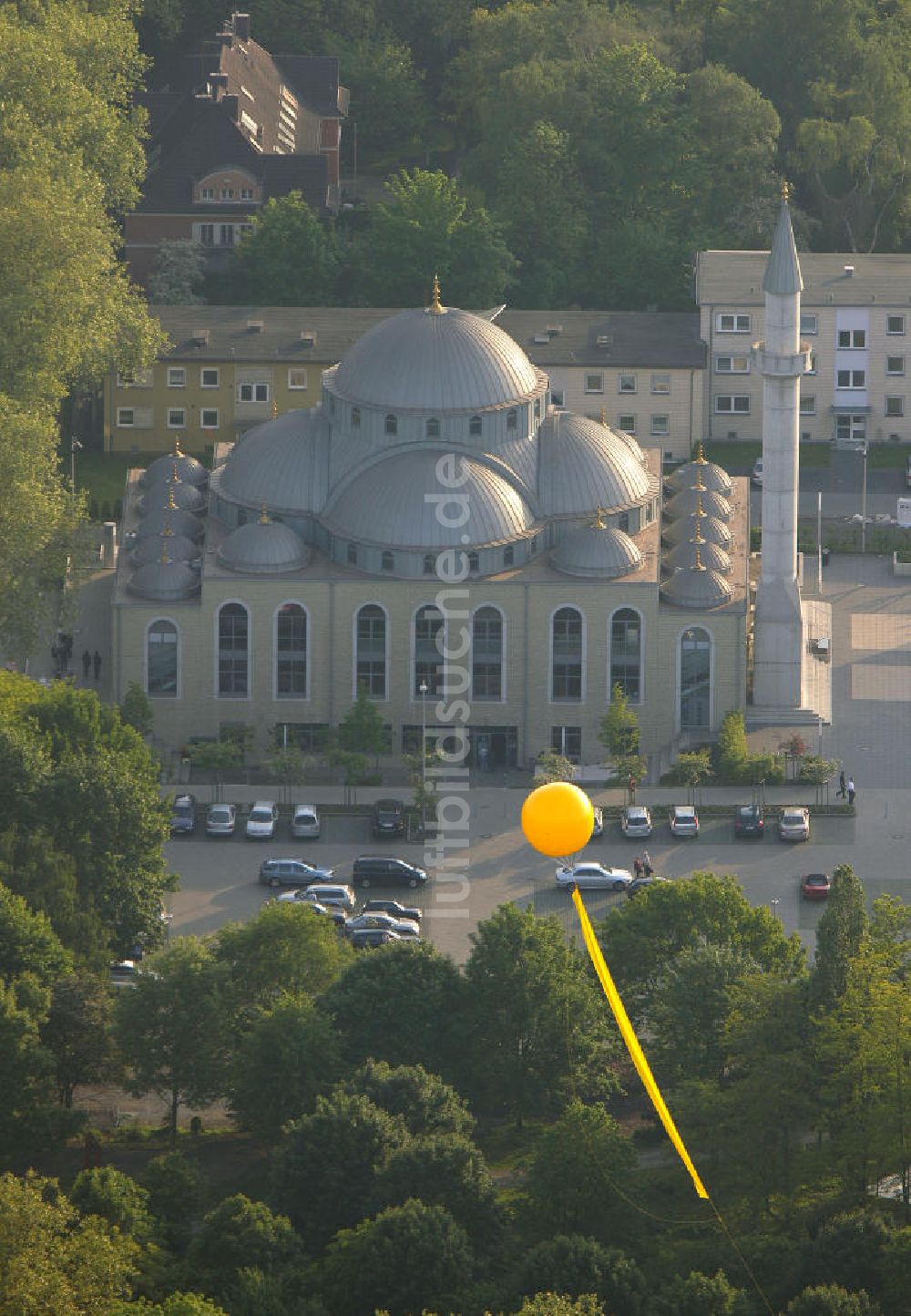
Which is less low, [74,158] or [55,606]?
[74,158]

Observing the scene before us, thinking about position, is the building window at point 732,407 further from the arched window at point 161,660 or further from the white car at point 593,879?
the white car at point 593,879

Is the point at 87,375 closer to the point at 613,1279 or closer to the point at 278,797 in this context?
the point at 278,797

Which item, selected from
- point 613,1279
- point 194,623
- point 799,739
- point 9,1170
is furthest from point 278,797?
point 613,1279

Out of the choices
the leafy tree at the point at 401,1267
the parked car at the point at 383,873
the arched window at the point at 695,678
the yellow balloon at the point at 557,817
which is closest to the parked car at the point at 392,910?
the parked car at the point at 383,873

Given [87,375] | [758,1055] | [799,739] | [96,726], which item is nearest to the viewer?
[758,1055]

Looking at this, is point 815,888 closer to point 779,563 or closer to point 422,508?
point 779,563

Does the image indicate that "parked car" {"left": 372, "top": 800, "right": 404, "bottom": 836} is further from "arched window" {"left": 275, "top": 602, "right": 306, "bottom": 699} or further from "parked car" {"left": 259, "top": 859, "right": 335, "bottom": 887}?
"arched window" {"left": 275, "top": 602, "right": 306, "bottom": 699}

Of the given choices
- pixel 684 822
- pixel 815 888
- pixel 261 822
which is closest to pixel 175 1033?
pixel 261 822
